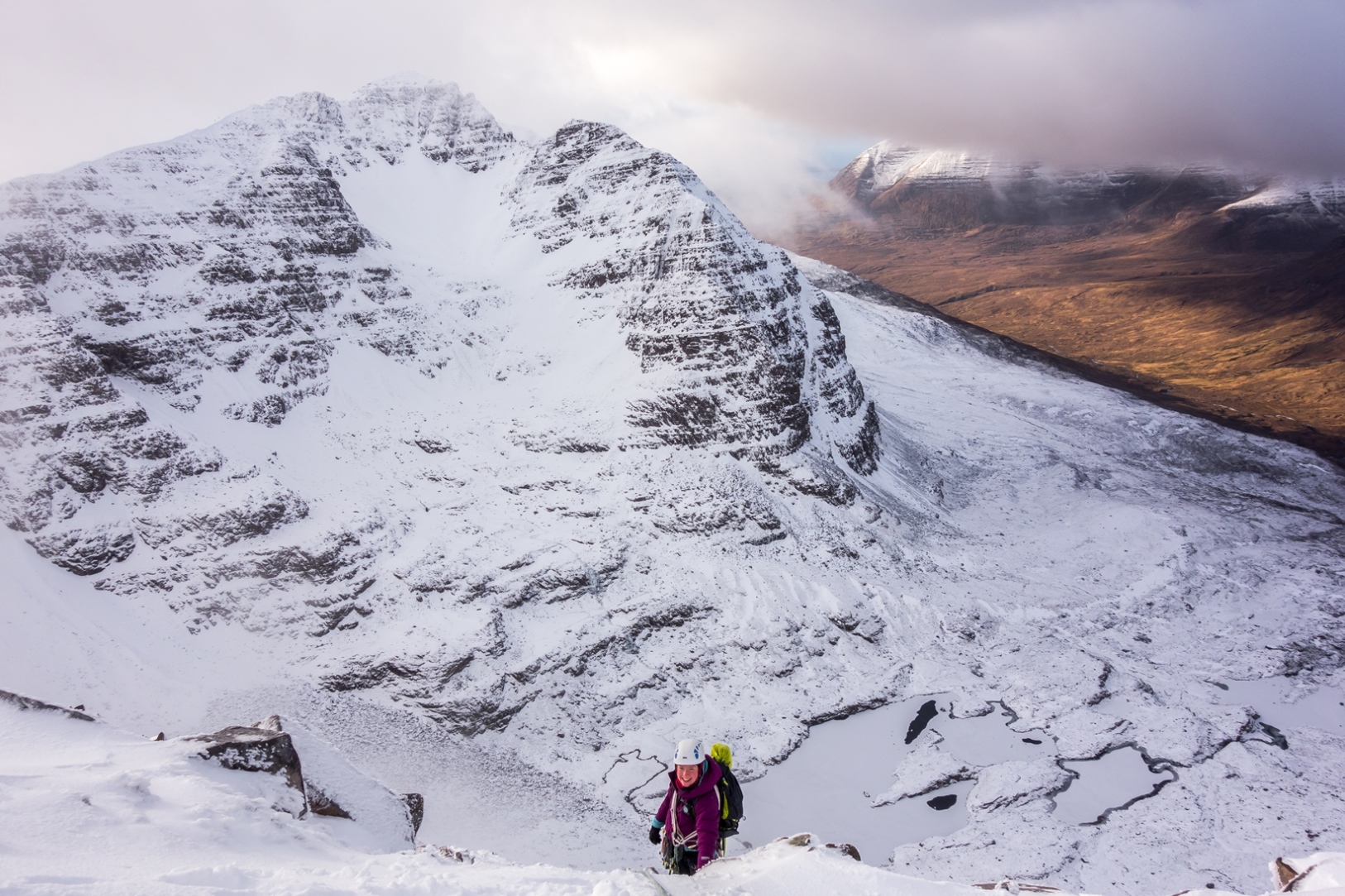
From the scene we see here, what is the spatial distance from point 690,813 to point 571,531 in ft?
97.4

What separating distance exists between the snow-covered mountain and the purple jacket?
57.1ft

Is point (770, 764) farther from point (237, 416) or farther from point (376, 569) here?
point (237, 416)

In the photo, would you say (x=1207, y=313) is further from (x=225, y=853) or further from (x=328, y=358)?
(x=225, y=853)

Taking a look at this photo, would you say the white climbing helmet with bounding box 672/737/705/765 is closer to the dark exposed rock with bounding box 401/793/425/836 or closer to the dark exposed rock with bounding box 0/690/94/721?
the dark exposed rock with bounding box 401/793/425/836

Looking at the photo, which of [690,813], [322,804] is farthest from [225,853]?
[690,813]

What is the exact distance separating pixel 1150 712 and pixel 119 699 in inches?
1903

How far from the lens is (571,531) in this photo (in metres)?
40.6

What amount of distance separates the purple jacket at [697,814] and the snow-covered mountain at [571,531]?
17.4 meters

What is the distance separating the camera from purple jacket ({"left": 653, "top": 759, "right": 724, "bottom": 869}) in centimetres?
1091

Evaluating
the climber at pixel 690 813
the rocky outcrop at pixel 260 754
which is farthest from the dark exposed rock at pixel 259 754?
the climber at pixel 690 813

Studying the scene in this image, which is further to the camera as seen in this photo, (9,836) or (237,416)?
(237,416)

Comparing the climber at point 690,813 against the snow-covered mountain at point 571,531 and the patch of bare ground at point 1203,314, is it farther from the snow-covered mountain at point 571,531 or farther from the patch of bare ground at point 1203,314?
the patch of bare ground at point 1203,314

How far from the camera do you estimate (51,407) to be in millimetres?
37812

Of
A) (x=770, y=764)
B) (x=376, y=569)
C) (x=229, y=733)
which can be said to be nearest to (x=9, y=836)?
(x=229, y=733)
